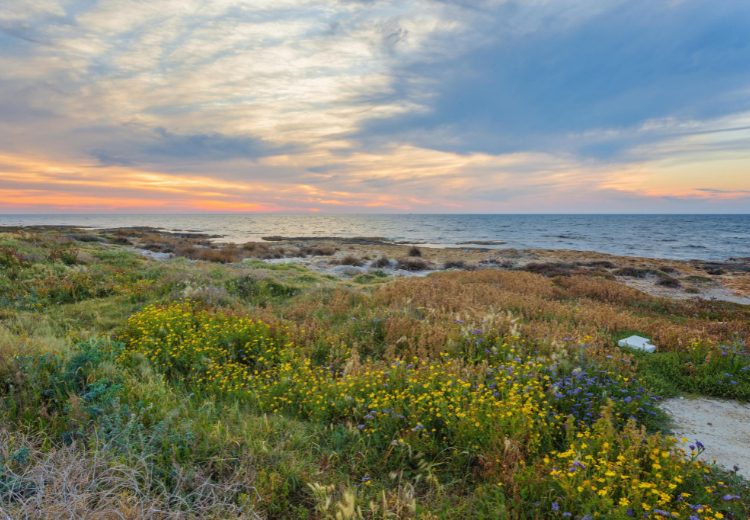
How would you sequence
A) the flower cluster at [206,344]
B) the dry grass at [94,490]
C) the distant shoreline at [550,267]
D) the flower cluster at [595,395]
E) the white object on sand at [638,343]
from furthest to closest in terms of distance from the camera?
the distant shoreline at [550,267], the white object on sand at [638,343], the flower cluster at [206,344], the flower cluster at [595,395], the dry grass at [94,490]

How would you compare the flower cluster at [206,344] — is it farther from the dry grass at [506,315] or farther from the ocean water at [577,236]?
the ocean water at [577,236]

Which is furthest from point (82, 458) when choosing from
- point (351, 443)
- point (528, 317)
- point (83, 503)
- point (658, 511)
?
point (528, 317)

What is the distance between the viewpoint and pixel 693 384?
22.7ft

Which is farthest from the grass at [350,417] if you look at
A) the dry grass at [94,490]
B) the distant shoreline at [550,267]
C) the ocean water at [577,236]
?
the ocean water at [577,236]

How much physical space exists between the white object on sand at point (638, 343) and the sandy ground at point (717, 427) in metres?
1.90

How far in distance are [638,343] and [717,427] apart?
3.24 m

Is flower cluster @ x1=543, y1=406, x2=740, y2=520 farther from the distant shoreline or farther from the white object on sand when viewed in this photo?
the distant shoreline

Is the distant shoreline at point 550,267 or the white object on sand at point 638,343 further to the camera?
the distant shoreline at point 550,267

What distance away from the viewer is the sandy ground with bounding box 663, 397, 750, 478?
4.89 meters

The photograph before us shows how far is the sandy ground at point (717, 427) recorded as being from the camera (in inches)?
193

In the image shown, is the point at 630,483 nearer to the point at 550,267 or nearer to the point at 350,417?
the point at 350,417

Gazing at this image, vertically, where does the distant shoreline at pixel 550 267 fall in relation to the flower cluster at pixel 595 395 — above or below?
below

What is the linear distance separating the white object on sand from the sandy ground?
1.90 metres

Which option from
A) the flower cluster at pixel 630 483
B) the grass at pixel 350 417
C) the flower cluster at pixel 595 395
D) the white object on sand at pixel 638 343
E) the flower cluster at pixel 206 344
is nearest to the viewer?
the flower cluster at pixel 630 483
